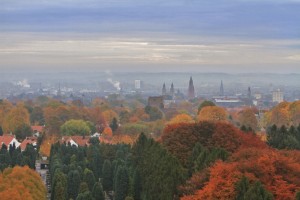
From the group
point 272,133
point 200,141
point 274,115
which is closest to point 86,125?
point 274,115

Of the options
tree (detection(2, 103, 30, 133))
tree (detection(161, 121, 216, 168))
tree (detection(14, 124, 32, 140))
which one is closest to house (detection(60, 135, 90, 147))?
tree (detection(14, 124, 32, 140))

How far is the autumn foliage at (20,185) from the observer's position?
35375mm

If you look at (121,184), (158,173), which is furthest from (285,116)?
(158,173)

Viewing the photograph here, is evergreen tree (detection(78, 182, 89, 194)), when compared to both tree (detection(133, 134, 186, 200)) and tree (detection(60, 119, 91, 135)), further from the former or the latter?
tree (detection(60, 119, 91, 135))

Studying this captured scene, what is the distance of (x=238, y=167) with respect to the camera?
106ft

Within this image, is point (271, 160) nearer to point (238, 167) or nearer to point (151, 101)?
point (238, 167)

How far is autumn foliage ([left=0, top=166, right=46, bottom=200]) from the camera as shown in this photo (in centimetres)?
3538

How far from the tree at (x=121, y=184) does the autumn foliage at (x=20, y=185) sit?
17.2 ft

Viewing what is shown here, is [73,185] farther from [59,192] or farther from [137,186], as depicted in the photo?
[137,186]

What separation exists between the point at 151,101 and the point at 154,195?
121337 mm

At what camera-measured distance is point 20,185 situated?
37.9 metres

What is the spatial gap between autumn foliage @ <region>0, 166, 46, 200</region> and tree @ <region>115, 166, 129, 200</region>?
5.23 m

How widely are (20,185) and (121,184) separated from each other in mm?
8340

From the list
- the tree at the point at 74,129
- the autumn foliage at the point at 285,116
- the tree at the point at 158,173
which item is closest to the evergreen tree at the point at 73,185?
the tree at the point at 158,173
